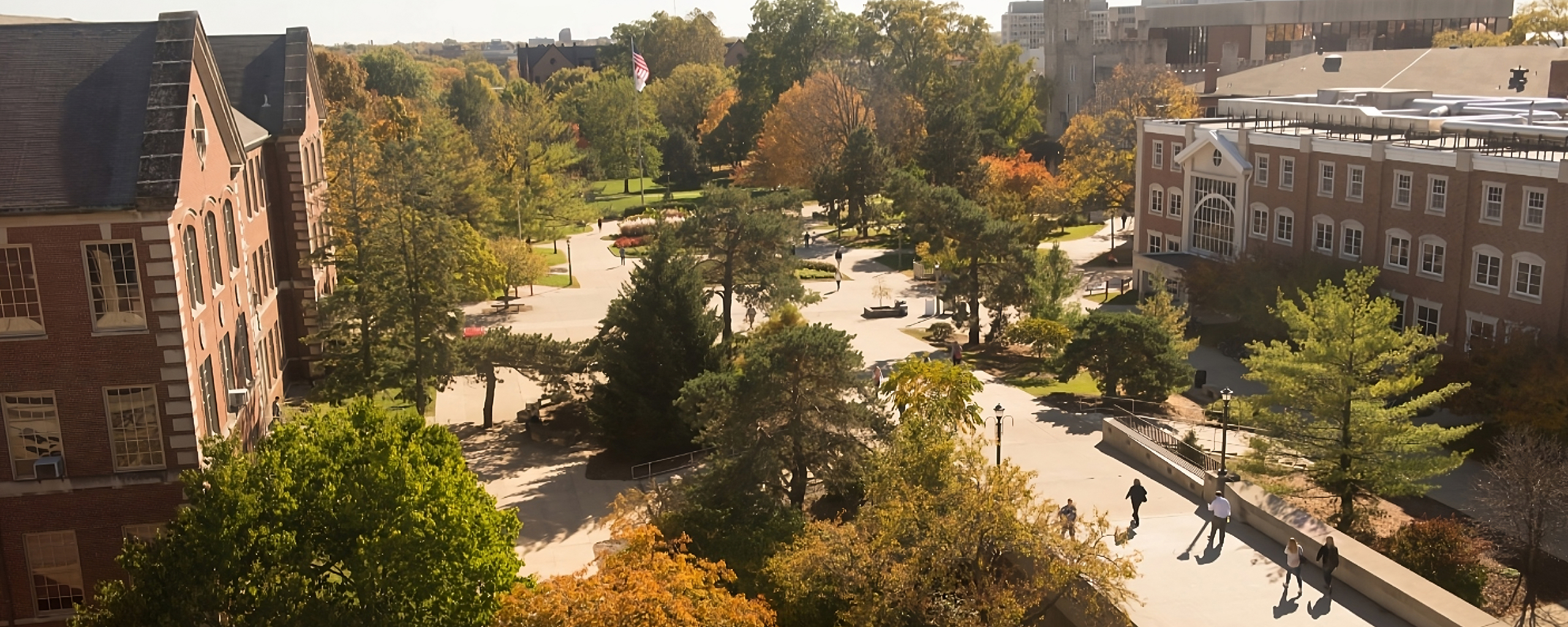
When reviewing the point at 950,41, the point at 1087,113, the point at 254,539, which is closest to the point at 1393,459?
the point at 254,539

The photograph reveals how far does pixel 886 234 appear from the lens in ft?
285

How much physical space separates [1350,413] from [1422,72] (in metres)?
47.3

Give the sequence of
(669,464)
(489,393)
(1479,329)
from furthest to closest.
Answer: (1479,329), (489,393), (669,464)

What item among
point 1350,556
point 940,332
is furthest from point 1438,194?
point 1350,556

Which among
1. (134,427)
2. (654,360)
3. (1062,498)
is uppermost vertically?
(134,427)

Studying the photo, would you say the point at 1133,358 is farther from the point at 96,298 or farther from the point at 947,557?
the point at 96,298

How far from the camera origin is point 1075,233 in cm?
8600

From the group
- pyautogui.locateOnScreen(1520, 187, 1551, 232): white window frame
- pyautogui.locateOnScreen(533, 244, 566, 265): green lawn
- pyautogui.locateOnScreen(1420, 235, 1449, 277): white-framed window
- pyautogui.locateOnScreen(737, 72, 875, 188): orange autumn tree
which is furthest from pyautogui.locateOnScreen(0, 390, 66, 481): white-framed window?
pyautogui.locateOnScreen(737, 72, 875, 188): orange autumn tree

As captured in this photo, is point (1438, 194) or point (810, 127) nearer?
point (1438, 194)

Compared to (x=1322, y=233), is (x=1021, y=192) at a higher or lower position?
lower

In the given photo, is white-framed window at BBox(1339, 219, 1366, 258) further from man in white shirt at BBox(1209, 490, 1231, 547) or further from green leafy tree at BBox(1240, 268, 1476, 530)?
man in white shirt at BBox(1209, 490, 1231, 547)

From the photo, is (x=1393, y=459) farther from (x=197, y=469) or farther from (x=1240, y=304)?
(x=197, y=469)

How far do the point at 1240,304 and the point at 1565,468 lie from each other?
21184mm

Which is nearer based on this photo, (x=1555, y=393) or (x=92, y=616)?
(x=92, y=616)
